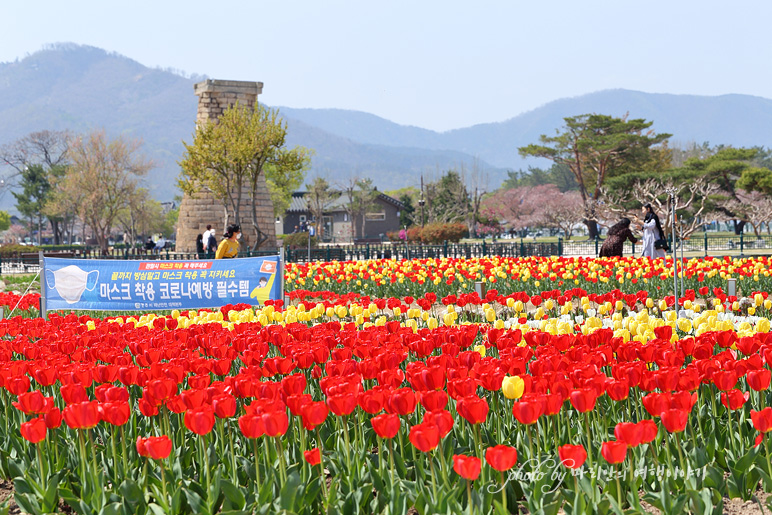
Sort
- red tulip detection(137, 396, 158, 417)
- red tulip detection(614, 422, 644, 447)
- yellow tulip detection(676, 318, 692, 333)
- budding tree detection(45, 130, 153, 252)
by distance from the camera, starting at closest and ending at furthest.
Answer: red tulip detection(614, 422, 644, 447), red tulip detection(137, 396, 158, 417), yellow tulip detection(676, 318, 692, 333), budding tree detection(45, 130, 153, 252)

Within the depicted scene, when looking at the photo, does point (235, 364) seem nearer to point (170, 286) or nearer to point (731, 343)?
point (731, 343)

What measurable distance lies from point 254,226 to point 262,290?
81.8ft

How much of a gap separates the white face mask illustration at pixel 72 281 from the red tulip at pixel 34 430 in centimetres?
756

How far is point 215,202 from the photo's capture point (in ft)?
118

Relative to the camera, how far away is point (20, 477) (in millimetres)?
3848

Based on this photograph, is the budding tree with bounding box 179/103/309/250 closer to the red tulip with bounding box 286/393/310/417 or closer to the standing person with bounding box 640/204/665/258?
the standing person with bounding box 640/204/665/258

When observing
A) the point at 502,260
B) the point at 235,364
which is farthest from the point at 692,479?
the point at 502,260

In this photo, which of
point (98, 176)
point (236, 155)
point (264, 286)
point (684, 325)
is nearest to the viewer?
point (684, 325)

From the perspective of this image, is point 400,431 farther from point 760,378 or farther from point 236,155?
point 236,155

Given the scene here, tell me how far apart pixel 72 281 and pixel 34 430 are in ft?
25.1

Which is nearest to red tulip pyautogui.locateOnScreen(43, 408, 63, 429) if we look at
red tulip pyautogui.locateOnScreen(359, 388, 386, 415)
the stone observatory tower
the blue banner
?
red tulip pyautogui.locateOnScreen(359, 388, 386, 415)

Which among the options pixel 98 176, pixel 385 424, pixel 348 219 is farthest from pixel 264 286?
pixel 348 219

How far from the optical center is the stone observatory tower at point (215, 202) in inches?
1394

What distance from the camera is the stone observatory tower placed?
35.4m
